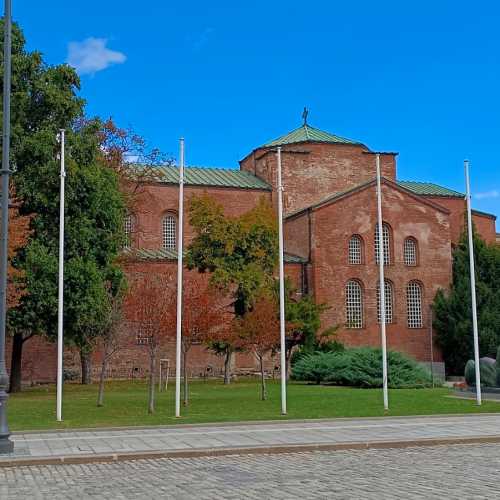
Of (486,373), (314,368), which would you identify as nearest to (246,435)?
(486,373)

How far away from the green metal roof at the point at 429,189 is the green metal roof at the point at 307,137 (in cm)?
791

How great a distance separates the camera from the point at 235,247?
140 feet

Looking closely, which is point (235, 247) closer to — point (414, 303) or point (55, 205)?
point (55, 205)

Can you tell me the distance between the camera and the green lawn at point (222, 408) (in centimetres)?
1970

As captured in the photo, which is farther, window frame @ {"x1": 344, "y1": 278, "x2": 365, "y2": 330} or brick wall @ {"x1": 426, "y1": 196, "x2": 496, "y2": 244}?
brick wall @ {"x1": 426, "y1": 196, "x2": 496, "y2": 244}

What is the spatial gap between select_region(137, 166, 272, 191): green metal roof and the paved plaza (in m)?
41.4

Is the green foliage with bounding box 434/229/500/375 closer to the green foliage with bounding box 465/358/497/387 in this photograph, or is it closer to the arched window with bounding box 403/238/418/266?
the arched window with bounding box 403/238/418/266

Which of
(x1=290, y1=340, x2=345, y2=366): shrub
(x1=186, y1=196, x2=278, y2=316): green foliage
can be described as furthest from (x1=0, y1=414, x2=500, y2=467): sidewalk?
(x1=290, y1=340, x2=345, y2=366): shrub

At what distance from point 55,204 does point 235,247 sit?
13221 millimetres

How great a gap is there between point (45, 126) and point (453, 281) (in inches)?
1267

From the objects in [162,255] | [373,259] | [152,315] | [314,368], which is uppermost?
[162,255]

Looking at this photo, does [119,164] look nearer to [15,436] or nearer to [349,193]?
[349,193]

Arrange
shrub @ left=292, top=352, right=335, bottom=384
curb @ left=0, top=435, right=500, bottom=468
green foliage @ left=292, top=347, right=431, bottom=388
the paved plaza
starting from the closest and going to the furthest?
the paved plaza < curb @ left=0, top=435, right=500, bottom=468 < green foliage @ left=292, top=347, right=431, bottom=388 < shrub @ left=292, top=352, right=335, bottom=384

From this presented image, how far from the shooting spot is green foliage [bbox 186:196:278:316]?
4191 cm
